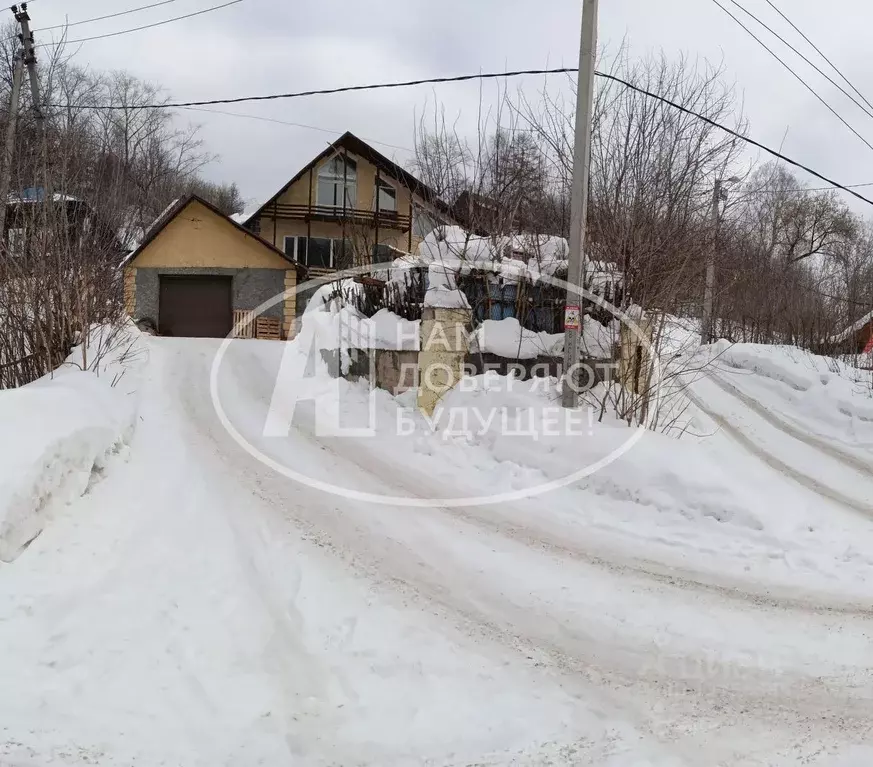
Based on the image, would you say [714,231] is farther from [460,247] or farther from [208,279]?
[208,279]

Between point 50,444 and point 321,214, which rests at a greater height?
point 321,214

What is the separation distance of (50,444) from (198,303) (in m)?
19.3

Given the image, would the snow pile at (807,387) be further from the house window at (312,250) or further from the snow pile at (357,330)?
the house window at (312,250)

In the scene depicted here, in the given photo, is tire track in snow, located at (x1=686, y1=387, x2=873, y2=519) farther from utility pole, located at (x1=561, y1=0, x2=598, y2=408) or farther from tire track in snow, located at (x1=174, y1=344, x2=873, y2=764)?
tire track in snow, located at (x1=174, y1=344, x2=873, y2=764)

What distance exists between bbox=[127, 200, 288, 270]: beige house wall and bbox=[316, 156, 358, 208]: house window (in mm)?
5837

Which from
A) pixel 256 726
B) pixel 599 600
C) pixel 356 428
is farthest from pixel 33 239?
pixel 599 600

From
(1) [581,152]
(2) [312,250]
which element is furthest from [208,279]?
(1) [581,152]

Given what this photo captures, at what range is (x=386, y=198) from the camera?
27516 mm

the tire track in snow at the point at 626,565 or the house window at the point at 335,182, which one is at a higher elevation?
the house window at the point at 335,182

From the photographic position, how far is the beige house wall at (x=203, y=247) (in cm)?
Answer: 2241

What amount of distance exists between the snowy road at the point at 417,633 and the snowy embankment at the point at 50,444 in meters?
0.18

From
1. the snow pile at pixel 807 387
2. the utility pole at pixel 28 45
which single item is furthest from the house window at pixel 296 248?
the snow pile at pixel 807 387

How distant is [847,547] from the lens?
18.6 ft

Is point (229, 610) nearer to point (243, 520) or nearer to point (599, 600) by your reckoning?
A: point (243, 520)
